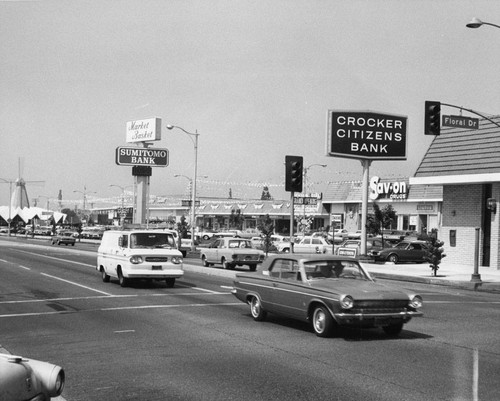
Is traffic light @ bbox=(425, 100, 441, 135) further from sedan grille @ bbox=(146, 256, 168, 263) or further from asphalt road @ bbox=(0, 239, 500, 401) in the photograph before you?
sedan grille @ bbox=(146, 256, 168, 263)

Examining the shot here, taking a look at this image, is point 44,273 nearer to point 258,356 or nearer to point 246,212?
point 258,356

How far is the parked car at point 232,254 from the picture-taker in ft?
100

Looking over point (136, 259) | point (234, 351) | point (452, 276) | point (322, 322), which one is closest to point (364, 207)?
point (452, 276)

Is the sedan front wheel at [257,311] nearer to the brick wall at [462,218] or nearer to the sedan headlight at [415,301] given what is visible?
the sedan headlight at [415,301]

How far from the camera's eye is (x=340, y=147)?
39.7 meters

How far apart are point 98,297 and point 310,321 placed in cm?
823

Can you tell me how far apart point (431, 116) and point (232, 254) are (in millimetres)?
11280

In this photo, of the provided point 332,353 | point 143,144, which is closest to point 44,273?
point 332,353

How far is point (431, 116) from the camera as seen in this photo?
975 inches

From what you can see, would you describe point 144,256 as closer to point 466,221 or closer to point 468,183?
point 468,183

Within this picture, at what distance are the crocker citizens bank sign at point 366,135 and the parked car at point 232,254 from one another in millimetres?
10808

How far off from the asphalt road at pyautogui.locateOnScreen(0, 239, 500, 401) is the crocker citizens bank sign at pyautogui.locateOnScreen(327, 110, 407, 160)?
22593 millimetres

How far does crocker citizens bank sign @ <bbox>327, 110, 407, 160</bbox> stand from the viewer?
3959cm

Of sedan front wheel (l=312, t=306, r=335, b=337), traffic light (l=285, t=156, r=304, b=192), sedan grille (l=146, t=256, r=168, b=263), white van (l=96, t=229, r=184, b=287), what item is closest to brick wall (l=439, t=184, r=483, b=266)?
traffic light (l=285, t=156, r=304, b=192)
